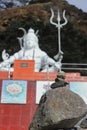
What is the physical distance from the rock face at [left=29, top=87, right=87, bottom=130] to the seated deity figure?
8954 millimetres

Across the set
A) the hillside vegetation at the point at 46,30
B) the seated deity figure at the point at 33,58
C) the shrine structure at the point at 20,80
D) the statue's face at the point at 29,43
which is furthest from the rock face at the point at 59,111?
the hillside vegetation at the point at 46,30

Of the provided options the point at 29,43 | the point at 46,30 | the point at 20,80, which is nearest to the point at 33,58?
the point at 29,43

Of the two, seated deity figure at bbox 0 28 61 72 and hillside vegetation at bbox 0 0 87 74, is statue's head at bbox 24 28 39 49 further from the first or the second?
hillside vegetation at bbox 0 0 87 74

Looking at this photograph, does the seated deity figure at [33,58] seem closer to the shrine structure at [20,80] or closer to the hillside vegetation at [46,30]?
the shrine structure at [20,80]

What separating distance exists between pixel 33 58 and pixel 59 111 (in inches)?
399

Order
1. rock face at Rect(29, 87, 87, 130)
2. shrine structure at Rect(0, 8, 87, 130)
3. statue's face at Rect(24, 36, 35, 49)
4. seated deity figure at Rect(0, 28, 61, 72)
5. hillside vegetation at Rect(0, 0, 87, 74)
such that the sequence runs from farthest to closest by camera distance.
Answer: hillside vegetation at Rect(0, 0, 87, 74) < statue's face at Rect(24, 36, 35, 49) < seated deity figure at Rect(0, 28, 61, 72) < shrine structure at Rect(0, 8, 87, 130) < rock face at Rect(29, 87, 87, 130)

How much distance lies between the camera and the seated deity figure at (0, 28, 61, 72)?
16.5 m

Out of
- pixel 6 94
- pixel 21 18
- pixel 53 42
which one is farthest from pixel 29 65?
pixel 21 18

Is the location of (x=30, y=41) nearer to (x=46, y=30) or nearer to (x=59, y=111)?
(x=46, y=30)

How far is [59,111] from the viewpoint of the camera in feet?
22.7

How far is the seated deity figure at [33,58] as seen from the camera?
1648 cm

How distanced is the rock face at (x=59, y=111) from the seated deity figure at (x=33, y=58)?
8.95 m

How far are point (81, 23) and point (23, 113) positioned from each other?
608 inches

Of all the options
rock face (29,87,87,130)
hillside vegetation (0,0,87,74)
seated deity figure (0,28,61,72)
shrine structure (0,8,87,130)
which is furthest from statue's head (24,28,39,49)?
rock face (29,87,87,130)
